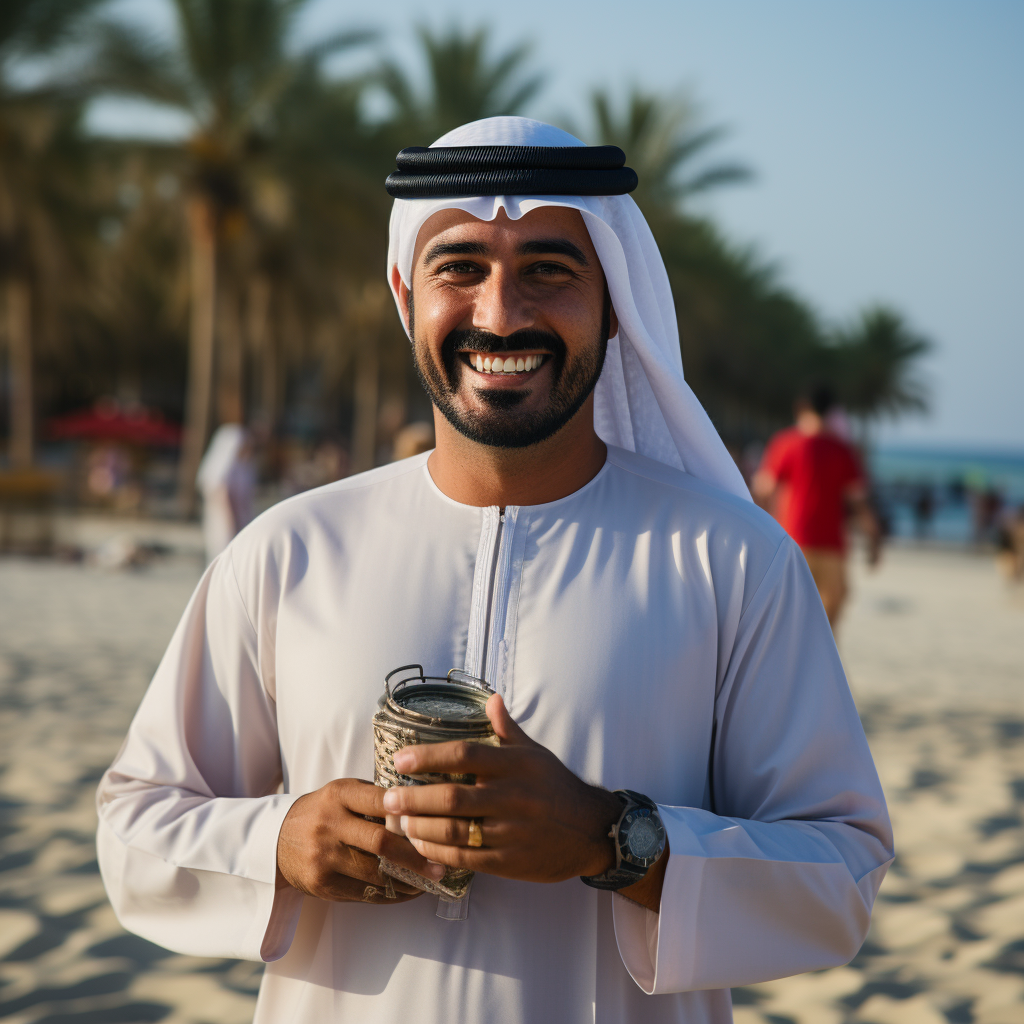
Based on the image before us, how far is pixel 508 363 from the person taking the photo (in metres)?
1.55

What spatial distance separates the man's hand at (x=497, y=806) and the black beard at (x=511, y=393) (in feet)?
1.57

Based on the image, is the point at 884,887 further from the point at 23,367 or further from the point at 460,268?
the point at 23,367

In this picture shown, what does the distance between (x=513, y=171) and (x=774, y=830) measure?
3.27ft

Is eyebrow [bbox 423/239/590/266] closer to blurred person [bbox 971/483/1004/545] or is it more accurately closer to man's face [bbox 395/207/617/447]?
man's face [bbox 395/207/617/447]

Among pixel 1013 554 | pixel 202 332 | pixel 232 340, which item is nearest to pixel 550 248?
pixel 1013 554

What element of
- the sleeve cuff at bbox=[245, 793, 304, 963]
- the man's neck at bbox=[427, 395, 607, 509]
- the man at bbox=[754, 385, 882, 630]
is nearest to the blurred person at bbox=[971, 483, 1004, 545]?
the man at bbox=[754, 385, 882, 630]

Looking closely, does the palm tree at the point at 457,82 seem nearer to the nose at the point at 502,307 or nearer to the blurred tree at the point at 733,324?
the blurred tree at the point at 733,324

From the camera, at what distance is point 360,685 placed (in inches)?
60.3

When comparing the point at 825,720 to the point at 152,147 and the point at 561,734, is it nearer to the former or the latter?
the point at 561,734

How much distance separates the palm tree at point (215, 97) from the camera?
1766 cm

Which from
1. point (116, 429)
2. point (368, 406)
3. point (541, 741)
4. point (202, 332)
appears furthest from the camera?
point (368, 406)

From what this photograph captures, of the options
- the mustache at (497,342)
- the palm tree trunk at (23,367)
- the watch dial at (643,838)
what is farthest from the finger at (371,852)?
the palm tree trunk at (23,367)

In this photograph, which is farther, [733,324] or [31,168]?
[733,324]

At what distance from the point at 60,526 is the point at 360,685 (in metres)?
14.9
